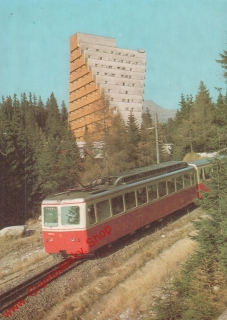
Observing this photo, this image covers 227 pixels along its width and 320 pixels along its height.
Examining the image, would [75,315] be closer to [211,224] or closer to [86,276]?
[86,276]

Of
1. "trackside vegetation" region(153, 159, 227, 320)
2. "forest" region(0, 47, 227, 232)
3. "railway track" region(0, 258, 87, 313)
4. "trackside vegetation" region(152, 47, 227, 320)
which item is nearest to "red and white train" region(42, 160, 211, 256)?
"railway track" region(0, 258, 87, 313)

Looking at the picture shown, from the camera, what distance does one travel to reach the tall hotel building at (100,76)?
180 feet

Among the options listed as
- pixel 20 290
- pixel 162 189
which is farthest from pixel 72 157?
pixel 20 290

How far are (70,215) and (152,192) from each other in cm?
491

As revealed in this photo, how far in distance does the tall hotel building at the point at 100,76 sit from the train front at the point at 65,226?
129 ft

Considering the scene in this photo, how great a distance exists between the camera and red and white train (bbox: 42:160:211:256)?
1313 centimetres

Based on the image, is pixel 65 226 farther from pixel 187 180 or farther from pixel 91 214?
pixel 187 180

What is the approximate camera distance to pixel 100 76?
181 ft

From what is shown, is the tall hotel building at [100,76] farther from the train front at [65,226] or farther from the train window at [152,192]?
the train front at [65,226]

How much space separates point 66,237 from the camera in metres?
13.3

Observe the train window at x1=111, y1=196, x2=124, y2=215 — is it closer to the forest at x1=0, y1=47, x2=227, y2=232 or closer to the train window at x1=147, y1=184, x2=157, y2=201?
the train window at x1=147, y1=184, x2=157, y2=201

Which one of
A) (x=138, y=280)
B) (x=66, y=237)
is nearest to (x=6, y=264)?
(x=66, y=237)

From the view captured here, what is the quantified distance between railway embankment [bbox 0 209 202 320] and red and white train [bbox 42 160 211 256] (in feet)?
3.04

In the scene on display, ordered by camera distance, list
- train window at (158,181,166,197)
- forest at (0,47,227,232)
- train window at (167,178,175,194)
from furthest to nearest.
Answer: forest at (0,47,227,232), train window at (167,178,175,194), train window at (158,181,166,197)
